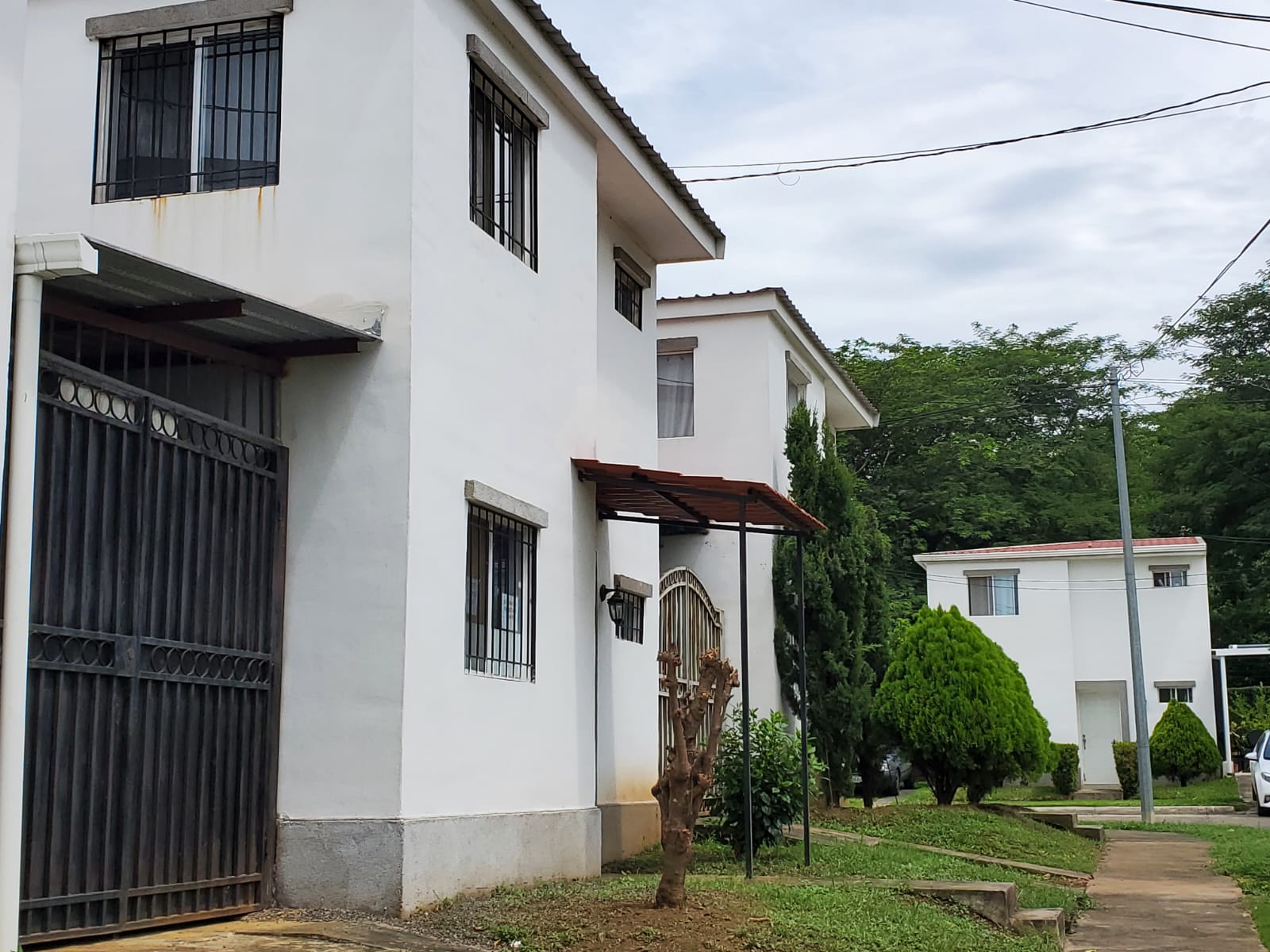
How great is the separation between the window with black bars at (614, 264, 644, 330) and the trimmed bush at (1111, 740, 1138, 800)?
20.9m

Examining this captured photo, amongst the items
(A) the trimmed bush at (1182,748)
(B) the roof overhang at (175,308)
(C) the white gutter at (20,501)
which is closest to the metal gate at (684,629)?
(B) the roof overhang at (175,308)

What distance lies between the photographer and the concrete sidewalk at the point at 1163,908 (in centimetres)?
956

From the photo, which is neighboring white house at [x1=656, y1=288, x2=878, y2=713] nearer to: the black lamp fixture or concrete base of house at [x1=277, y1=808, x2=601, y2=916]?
the black lamp fixture

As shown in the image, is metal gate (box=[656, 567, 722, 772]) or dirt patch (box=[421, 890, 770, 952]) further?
metal gate (box=[656, 567, 722, 772])

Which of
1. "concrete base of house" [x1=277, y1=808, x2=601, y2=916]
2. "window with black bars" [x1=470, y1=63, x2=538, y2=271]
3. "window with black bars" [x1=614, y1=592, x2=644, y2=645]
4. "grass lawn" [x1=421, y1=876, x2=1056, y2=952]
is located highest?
"window with black bars" [x1=470, y1=63, x2=538, y2=271]

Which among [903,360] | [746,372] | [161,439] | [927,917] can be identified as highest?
[903,360]

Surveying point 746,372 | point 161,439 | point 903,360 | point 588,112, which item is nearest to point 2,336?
point 161,439

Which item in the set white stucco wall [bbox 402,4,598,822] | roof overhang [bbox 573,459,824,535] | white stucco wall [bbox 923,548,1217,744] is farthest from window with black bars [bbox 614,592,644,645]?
white stucco wall [bbox 923,548,1217,744]

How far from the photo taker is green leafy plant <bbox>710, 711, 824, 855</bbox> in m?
11.9

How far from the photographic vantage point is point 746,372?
59.4 feet

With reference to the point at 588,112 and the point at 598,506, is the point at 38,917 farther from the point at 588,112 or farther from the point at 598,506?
the point at 588,112

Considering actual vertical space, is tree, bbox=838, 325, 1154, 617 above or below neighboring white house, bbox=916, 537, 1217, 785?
above

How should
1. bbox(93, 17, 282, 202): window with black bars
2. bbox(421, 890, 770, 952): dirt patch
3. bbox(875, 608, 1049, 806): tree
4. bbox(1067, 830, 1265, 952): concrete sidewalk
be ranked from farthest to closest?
1. bbox(875, 608, 1049, 806): tree
2. bbox(1067, 830, 1265, 952): concrete sidewalk
3. bbox(93, 17, 282, 202): window with black bars
4. bbox(421, 890, 770, 952): dirt patch

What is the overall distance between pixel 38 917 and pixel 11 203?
309cm
